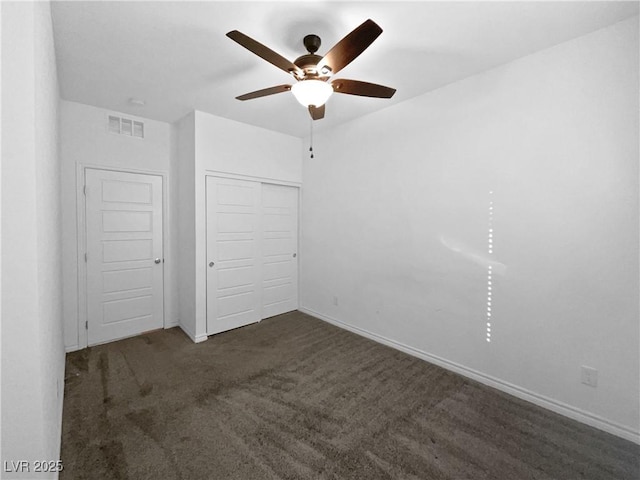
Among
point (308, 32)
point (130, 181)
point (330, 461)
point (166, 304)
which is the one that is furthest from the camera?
point (166, 304)

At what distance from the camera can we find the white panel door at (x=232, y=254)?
136 inches

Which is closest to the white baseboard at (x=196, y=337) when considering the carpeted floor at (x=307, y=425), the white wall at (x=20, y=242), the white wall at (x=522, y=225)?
the carpeted floor at (x=307, y=425)

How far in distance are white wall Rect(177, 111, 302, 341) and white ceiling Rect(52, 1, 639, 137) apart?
21.2 inches

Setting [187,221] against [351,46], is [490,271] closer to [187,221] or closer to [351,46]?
[351,46]

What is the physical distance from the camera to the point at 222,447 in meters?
1.79

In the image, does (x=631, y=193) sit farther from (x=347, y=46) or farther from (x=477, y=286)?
(x=347, y=46)

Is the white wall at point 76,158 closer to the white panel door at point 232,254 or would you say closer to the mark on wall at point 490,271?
the white panel door at point 232,254

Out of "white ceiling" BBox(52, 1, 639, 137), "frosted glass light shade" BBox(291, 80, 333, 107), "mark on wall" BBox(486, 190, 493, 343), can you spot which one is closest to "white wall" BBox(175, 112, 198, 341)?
"white ceiling" BBox(52, 1, 639, 137)

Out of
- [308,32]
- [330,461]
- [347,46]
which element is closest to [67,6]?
[308,32]

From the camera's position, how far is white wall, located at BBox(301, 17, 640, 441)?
1895mm

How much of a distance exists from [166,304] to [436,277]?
132 inches

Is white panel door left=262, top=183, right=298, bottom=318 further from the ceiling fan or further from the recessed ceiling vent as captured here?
the ceiling fan

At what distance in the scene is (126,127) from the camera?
11.0 ft

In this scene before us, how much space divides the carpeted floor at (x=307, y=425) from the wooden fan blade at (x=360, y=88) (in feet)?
7.75
